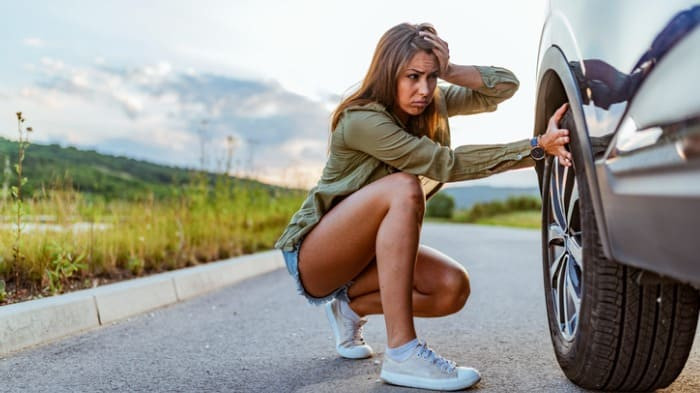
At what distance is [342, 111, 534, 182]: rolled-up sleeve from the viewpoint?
3.02m

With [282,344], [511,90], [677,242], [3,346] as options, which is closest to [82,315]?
[3,346]

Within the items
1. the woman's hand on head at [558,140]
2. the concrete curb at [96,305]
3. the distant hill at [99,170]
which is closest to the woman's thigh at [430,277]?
the woman's hand on head at [558,140]

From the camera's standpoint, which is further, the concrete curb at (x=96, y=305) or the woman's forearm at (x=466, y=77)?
the concrete curb at (x=96, y=305)

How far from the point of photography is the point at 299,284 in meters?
3.56

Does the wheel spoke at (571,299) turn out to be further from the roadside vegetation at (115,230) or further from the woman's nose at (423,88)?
the roadside vegetation at (115,230)

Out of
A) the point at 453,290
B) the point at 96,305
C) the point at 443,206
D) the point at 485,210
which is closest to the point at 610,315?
the point at 453,290

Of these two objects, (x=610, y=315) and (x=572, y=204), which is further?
(x=572, y=204)

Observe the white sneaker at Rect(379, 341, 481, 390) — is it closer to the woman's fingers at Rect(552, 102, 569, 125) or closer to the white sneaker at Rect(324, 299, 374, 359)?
the white sneaker at Rect(324, 299, 374, 359)

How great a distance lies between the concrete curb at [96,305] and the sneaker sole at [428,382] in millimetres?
1986

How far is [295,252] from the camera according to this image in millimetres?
3531

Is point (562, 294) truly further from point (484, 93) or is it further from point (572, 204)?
point (484, 93)

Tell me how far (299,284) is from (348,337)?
361 millimetres

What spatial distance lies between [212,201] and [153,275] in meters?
3.29

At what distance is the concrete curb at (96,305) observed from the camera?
12.8ft
